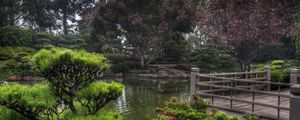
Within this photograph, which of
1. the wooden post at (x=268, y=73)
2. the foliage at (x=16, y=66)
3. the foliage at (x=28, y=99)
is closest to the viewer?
the foliage at (x=28, y=99)

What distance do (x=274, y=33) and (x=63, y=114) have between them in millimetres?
15618

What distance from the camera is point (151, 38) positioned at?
90.0 ft

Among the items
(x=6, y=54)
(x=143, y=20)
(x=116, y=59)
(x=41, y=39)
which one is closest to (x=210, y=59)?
(x=143, y=20)

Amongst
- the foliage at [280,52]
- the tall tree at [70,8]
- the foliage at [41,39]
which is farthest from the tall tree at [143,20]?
the tall tree at [70,8]

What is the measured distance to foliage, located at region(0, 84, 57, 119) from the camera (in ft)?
15.1

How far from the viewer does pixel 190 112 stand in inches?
317

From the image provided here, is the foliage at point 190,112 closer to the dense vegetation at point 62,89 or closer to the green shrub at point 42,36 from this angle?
the dense vegetation at point 62,89

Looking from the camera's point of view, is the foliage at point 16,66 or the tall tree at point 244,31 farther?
the foliage at point 16,66

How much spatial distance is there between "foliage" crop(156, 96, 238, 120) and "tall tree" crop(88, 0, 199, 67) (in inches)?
644

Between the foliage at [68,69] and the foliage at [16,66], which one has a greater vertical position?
the foliage at [68,69]

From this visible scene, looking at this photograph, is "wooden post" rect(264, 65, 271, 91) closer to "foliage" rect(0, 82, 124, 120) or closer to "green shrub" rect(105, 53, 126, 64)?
"foliage" rect(0, 82, 124, 120)

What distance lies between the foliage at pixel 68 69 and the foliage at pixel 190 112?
3252 mm

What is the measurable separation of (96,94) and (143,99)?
10223 mm

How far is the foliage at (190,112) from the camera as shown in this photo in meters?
7.63
